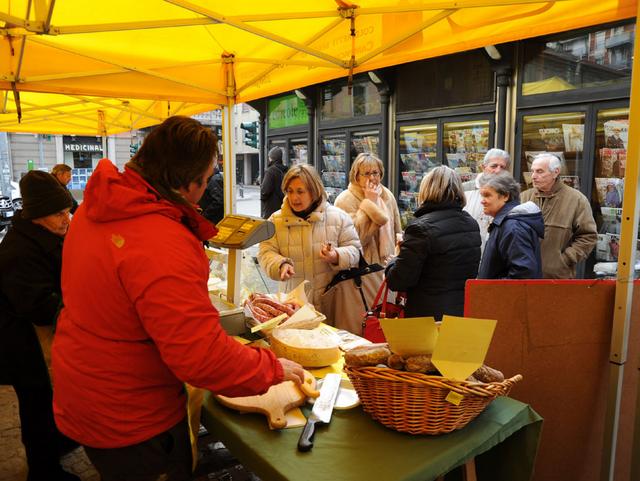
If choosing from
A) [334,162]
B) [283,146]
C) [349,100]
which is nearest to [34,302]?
[349,100]

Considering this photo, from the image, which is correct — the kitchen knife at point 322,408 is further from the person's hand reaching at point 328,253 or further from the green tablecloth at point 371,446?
the person's hand reaching at point 328,253

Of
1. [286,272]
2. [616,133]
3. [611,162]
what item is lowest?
[286,272]

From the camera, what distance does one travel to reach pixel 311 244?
123 inches

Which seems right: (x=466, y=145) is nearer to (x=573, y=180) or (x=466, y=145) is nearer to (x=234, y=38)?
(x=573, y=180)

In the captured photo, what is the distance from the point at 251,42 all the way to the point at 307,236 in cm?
155

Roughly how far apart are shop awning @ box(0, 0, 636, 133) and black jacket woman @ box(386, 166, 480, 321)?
0.74 metres

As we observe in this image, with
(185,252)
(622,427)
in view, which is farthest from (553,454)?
(185,252)

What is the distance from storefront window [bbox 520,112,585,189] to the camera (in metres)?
5.09

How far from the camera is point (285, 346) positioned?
2021 millimetres

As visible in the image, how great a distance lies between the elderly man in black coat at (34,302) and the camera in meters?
2.41

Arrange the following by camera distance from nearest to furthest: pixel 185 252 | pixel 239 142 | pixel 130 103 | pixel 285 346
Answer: pixel 185 252 → pixel 285 346 → pixel 130 103 → pixel 239 142

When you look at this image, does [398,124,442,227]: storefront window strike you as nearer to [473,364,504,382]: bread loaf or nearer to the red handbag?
the red handbag

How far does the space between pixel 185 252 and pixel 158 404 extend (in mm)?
487

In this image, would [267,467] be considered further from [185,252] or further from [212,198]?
[212,198]
